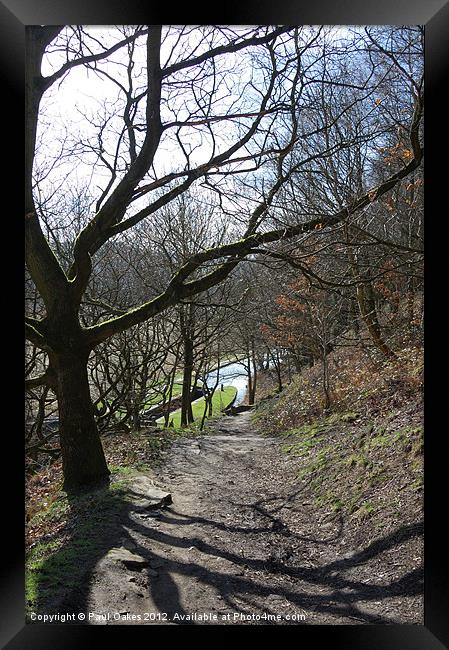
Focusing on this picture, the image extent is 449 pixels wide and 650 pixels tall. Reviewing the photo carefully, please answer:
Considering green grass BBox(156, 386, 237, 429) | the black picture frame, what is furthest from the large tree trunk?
green grass BBox(156, 386, 237, 429)

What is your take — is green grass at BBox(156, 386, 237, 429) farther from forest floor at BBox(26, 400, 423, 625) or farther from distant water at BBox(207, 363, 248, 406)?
forest floor at BBox(26, 400, 423, 625)

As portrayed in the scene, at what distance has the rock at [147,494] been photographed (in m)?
4.05

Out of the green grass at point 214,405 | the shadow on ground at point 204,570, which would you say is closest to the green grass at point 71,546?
the shadow on ground at point 204,570

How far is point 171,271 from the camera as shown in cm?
610

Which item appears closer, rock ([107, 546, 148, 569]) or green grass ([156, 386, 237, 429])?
rock ([107, 546, 148, 569])

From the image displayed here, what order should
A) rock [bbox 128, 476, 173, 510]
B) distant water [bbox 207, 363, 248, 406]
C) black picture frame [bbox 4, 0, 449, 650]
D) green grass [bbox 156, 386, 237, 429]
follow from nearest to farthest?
1. black picture frame [bbox 4, 0, 449, 650]
2. rock [bbox 128, 476, 173, 510]
3. distant water [bbox 207, 363, 248, 406]
4. green grass [bbox 156, 386, 237, 429]

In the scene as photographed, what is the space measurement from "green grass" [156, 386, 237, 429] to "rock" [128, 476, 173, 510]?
10.4ft

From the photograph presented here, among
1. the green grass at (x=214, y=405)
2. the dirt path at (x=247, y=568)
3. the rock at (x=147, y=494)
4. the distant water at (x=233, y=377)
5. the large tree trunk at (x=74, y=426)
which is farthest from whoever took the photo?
the green grass at (x=214, y=405)

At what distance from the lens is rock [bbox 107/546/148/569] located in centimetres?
303
